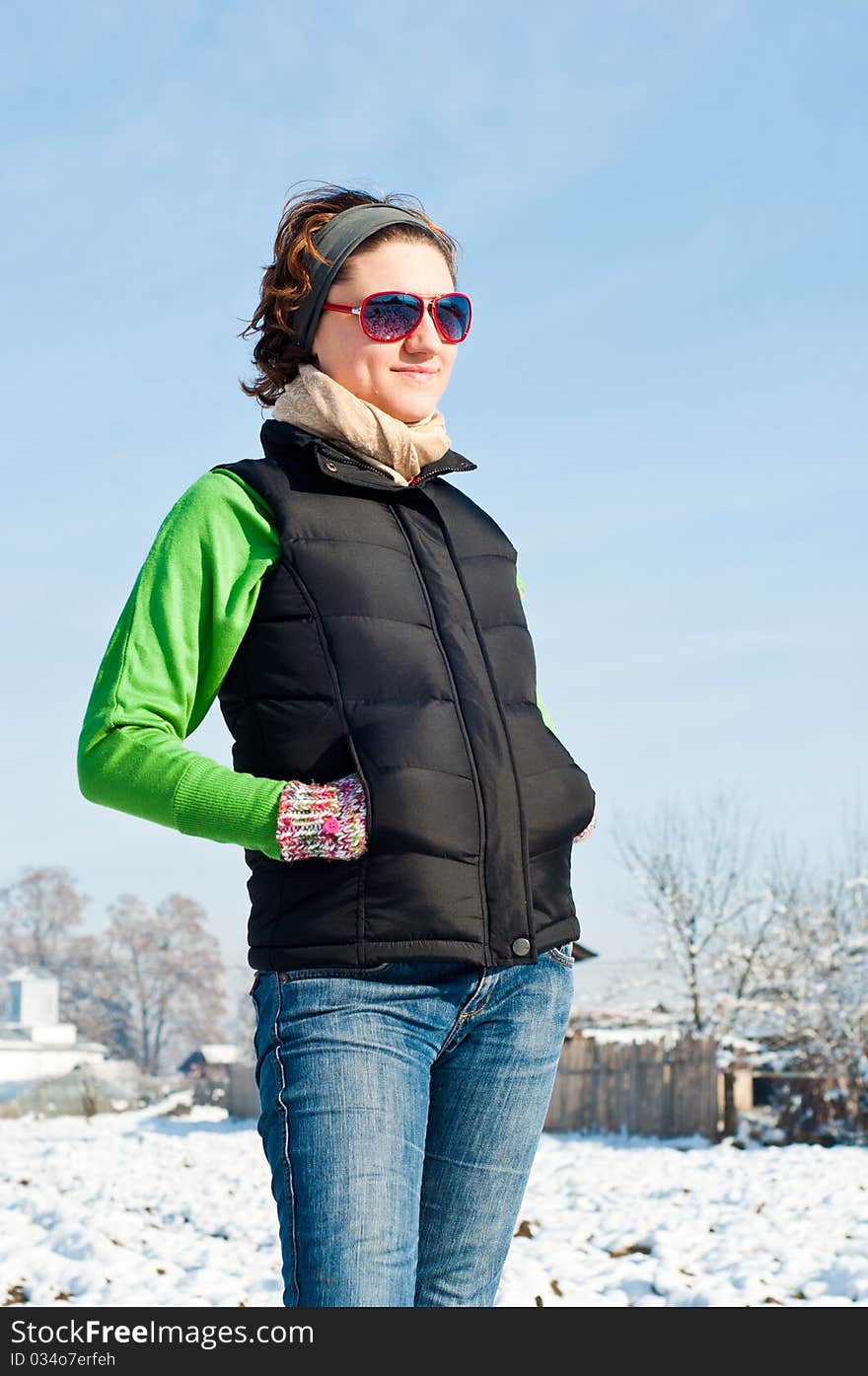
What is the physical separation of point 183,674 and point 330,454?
16.9 inches

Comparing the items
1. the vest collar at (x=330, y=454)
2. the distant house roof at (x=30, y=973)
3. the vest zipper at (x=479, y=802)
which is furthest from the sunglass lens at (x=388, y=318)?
the distant house roof at (x=30, y=973)

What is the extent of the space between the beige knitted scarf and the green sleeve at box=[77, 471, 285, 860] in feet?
0.63

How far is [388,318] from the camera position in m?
2.33

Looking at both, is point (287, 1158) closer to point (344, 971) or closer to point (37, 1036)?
point (344, 971)

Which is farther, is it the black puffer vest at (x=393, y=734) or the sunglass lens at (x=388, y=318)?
the sunglass lens at (x=388, y=318)

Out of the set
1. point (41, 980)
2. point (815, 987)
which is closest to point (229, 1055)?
point (41, 980)

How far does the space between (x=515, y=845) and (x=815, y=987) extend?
23.0 metres

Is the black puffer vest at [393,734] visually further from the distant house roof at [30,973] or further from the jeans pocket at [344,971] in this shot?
the distant house roof at [30,973]

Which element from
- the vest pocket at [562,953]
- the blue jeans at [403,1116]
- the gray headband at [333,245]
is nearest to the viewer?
the blue jeans at [403,1116]

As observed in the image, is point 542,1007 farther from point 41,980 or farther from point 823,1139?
point 41,980

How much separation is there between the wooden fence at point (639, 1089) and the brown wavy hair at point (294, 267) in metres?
20.1

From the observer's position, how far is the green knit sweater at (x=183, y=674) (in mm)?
1999

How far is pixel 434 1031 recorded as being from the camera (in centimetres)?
201

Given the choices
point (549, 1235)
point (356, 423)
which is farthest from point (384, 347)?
point (549, 1235)
